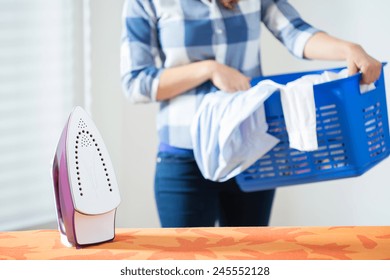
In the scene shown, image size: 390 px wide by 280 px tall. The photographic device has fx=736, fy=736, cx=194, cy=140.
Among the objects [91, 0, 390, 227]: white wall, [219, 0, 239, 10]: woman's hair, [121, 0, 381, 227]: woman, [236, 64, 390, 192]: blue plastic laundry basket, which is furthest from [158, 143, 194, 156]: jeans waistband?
[91, 0, 390, 227]: white wall

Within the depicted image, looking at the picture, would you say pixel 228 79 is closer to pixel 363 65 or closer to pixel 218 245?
pixel 363 65

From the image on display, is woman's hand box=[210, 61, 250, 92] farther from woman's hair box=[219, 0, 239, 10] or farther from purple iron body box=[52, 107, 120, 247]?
purple iron body box=[52, 107, 120, 247]

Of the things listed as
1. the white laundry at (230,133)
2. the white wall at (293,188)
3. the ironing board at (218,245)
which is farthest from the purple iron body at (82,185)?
the white wall at (293,188)

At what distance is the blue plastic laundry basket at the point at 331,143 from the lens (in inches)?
44.1

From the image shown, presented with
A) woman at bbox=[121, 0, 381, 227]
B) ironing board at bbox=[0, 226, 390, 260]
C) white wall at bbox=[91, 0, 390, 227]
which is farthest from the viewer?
white wall at bbox=[91, 0, 390, 227]

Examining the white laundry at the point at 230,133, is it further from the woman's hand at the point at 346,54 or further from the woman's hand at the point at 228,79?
the woman's hand at the point at 346,54

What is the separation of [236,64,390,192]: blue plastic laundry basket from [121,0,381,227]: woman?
105mm

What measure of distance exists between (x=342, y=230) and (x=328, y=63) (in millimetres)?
1119

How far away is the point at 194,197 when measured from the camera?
1271mm

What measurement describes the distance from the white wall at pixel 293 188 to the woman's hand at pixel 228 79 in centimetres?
68

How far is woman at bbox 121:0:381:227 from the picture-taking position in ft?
4.12

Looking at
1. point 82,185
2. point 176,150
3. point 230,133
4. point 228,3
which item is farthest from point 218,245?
point 228,3

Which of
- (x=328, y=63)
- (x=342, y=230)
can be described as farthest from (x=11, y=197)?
(x=342, y=230)

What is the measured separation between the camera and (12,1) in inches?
69.9
